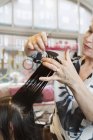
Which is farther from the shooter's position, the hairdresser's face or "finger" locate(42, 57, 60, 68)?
the hairdresser's face

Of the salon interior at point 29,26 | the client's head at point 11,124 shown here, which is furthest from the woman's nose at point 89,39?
the salon interior at point 29,26

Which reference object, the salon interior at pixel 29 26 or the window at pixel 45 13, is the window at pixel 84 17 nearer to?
the salon interior at pixel 29 26

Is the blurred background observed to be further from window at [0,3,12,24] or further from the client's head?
the client's head

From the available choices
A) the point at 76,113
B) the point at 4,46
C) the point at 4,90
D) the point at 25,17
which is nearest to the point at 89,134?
the point at 76,113

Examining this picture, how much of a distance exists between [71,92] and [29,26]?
184 centimetres

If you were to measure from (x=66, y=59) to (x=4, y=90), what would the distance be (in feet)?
4.75

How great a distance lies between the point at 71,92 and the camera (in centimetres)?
98

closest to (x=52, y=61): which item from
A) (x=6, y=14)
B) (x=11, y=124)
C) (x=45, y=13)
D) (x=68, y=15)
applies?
(x=11, y=124)

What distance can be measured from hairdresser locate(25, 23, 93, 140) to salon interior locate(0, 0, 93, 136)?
1103 mm

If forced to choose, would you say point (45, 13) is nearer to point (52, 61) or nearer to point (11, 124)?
point (11, 124)

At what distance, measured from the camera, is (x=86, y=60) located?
110cm

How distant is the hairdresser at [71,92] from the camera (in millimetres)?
812

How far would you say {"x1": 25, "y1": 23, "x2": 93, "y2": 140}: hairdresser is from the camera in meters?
0.81

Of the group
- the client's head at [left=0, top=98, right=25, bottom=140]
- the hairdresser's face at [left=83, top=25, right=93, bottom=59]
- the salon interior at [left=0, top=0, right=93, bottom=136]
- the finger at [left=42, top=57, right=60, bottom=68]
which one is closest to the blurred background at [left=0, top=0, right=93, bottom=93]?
the salon interior at [left=0, top=0, right=93, bottom=136]
